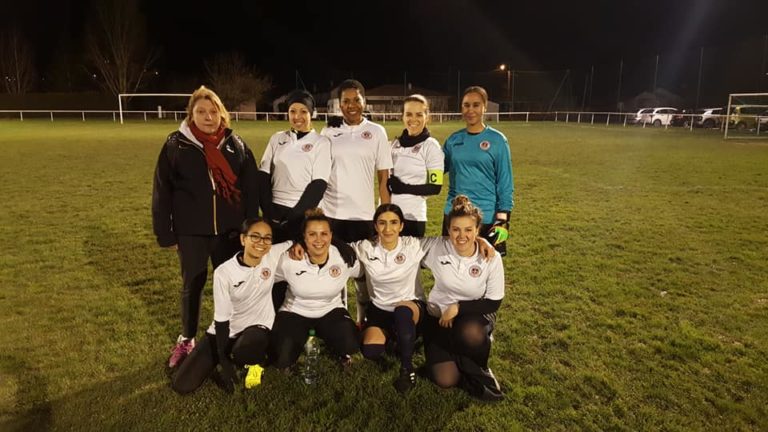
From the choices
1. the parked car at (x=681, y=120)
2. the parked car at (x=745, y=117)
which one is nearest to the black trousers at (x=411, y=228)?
the parked car at (x=745, y=117)

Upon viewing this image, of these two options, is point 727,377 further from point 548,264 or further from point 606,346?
point 548,264

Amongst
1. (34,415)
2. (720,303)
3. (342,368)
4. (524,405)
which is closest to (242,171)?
(342,368)

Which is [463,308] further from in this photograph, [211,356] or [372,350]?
[211,356]

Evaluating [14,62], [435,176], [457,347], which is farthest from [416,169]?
[14,62]

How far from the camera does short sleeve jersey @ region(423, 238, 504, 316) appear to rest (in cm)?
348

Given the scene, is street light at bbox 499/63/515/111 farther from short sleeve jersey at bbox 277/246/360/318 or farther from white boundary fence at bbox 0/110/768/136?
short sleeve jersey at bbox 277/246/360/318

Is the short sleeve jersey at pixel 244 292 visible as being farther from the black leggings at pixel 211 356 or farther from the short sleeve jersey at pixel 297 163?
the short sleeve jersey at pixel 297 163

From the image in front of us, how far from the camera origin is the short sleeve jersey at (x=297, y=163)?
12.1ft

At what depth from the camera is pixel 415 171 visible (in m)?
3.89

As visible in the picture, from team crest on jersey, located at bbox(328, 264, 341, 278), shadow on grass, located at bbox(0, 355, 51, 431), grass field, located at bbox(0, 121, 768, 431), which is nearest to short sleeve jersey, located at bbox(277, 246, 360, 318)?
team crest on jersey, located at bbox(328, 264, 341, 278)

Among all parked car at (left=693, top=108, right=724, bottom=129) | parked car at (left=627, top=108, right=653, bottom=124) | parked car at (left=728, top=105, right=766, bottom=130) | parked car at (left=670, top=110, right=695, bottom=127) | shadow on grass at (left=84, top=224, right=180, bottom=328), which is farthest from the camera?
parked car at (left=627, top=108, right=653, bottom=124)

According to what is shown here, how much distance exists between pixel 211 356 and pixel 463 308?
5.48 feet

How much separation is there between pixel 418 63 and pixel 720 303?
60318 mm

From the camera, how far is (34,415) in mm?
3119
